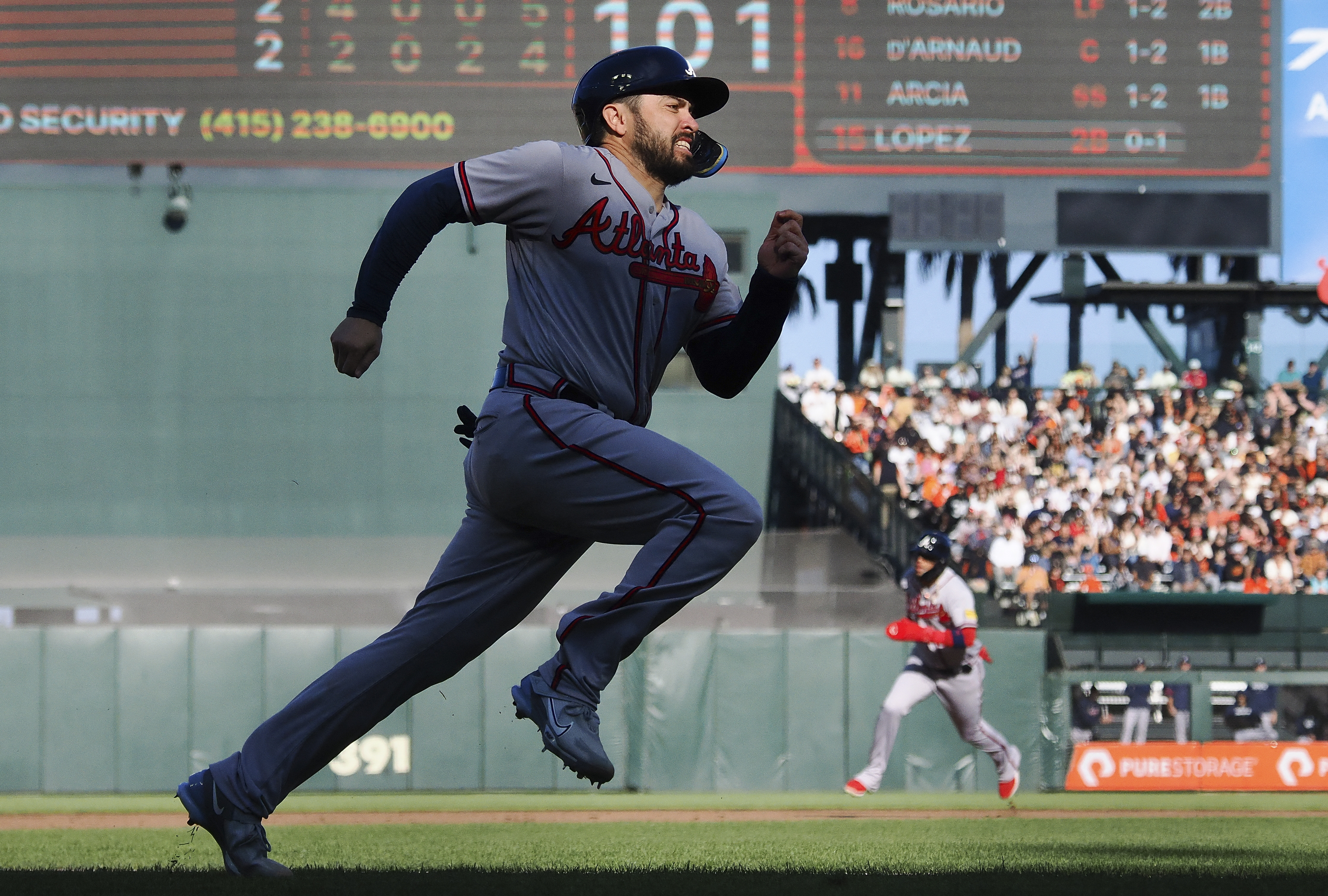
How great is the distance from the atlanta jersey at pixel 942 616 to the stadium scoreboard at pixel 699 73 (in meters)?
9.40

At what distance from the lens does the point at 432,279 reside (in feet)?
76.2

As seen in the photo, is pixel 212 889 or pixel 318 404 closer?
pixel 212 889

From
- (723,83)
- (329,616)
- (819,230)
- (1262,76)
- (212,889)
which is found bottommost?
(329,616)

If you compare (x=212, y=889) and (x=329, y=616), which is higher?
(x=212, y=889)

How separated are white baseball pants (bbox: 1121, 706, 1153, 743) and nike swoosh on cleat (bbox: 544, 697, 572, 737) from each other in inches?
510

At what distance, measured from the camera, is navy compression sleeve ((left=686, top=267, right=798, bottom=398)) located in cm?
415

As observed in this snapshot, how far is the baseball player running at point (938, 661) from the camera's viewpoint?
38.0ft

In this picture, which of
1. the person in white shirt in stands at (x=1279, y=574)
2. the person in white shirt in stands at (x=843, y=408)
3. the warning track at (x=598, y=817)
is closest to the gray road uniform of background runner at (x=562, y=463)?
the warning track at (x=598, y=817)

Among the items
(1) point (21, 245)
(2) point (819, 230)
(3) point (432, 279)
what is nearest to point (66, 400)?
(1) point (21, 245)

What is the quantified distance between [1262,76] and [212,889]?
19.7 m

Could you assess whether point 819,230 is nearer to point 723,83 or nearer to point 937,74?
point 937,74

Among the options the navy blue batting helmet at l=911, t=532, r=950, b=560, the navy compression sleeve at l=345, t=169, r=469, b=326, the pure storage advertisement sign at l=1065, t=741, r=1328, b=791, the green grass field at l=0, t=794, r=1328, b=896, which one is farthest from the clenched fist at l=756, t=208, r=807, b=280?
the pure storage advertisement sign at l=1065, t=741, r=1328, b=791

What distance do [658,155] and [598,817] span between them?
30.0 ft

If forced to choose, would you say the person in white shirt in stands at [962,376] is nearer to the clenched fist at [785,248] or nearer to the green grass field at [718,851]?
the green grass field at [718,851]
